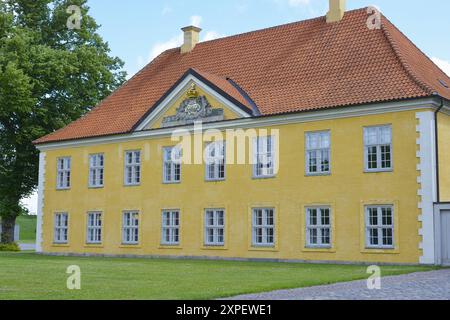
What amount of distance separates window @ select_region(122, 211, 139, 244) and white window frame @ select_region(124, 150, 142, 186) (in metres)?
1.42

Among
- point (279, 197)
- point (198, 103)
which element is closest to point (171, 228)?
point (198, 103)

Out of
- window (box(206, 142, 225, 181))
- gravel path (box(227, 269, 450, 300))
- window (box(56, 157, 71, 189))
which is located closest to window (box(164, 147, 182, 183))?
window (box(206, 142, 225, 181))

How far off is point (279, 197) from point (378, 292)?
1368cm

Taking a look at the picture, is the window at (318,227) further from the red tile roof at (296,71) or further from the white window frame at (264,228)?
the red tile roof at (296,71)

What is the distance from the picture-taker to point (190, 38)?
36500mm

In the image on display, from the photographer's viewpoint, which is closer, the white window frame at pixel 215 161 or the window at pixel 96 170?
the white window frame at pixel 215 161

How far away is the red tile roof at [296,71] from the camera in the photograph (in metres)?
26.4

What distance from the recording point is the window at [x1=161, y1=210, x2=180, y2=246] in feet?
102

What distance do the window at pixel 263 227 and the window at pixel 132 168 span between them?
684 cm

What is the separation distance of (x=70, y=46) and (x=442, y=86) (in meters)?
23.5

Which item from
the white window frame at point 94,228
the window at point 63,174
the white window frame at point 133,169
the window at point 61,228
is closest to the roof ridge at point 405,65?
the white window frame at point 133,169

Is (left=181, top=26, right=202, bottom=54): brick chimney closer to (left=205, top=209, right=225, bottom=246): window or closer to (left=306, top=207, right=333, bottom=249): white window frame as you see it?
(left=205, top=209, right=225, bottom=246): window
